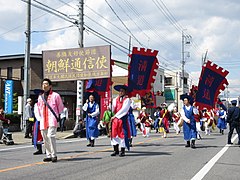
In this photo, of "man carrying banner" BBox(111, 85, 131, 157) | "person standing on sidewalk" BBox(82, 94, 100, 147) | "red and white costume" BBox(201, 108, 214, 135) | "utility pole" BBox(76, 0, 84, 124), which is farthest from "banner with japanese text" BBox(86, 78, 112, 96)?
"man carrying banner" BBox(111, 85, 131, 157)

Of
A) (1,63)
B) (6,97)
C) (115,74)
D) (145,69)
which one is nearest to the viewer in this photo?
(145,69)

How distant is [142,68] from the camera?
67.4 ft

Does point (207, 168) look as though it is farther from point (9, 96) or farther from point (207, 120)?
point (9, 96)

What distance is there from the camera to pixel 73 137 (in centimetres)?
2156

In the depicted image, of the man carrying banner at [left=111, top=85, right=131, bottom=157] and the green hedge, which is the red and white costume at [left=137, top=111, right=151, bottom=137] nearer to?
the green hedge

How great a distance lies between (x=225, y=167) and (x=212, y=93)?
30.7ft

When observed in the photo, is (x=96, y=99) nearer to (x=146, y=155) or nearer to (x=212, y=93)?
(x=146, y=155)

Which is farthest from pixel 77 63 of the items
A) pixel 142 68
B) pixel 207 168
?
pixel 207 168

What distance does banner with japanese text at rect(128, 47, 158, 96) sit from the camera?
20172mm

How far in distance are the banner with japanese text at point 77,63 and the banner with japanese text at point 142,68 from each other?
2.80 meters

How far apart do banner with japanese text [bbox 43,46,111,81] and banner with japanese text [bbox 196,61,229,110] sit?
666 cm

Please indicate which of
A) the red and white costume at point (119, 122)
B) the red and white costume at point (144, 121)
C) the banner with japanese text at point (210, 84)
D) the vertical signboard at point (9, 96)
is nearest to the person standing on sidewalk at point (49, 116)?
the red and white costume at point (119, 122)

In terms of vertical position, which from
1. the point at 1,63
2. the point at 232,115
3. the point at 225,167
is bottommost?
the point at 225,167

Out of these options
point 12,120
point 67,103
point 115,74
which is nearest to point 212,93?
point 12,120
